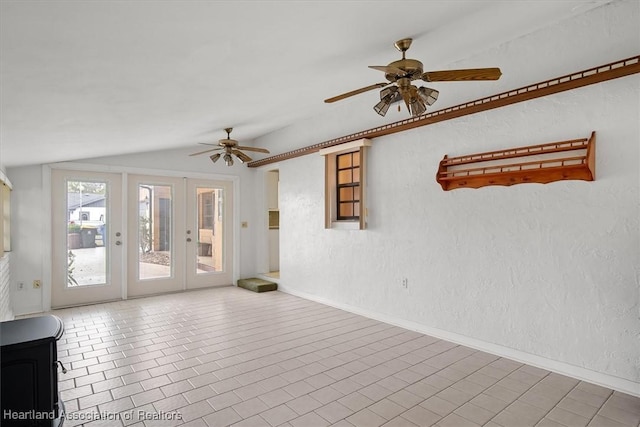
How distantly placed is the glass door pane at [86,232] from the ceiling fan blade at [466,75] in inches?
211

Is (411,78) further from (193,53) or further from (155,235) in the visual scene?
(155,235)

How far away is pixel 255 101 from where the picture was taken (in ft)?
A: 13.4

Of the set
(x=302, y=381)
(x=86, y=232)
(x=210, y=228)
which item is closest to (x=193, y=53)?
(x=302, y=381)

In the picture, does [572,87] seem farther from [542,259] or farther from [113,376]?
[113,376]

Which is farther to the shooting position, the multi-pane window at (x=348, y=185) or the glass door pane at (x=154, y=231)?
Answer: the glass door pane at (x=154, y=231)

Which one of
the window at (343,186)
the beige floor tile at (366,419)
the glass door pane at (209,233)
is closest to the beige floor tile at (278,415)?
the beige floor tile at (366,419)

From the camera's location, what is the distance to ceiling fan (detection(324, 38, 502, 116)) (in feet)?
8.78

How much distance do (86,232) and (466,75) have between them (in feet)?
18.9

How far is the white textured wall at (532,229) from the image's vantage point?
9.25ft

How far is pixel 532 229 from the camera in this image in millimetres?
3316

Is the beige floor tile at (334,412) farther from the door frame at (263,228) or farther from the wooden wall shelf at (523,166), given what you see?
the door frame at (263,228)

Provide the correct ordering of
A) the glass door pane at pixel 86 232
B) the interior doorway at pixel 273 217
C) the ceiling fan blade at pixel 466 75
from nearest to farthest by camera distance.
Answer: the ceiling fan blade at pixel 466 75, the glass door pane at pixel 86 232, the interior doorway at pixel 273 217

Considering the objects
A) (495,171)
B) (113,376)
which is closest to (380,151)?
(495,171)

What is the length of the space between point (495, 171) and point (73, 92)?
3651mm
